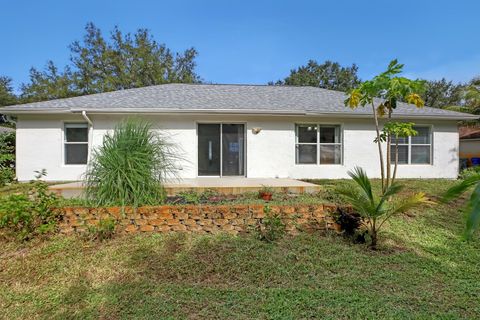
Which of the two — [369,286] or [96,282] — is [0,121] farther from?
Result: [369,286]

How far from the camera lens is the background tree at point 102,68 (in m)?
26.3

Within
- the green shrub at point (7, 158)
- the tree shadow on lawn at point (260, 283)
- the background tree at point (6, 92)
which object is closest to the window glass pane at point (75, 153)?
the green shrub at point (7, 158)

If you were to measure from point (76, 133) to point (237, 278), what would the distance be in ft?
30.2

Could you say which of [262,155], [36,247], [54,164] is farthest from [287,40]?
[36,247]

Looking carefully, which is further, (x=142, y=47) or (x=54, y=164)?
(x=142, y=47)

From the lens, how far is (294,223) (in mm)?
4605

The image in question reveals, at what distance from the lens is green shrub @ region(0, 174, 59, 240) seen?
4.08 meters

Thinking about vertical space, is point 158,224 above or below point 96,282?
above

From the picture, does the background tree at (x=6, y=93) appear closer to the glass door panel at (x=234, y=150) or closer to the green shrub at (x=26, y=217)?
the glass door panel at (x=234, y=150)

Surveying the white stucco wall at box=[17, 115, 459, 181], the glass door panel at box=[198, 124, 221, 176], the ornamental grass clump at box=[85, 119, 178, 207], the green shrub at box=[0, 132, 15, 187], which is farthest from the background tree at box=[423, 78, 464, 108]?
the green shrub at box=[0, 132, 15, 187]

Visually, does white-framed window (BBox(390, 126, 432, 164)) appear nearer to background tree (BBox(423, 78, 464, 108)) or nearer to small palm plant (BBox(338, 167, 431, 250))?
small palm plant (BBox(338, 167, 431, 250))

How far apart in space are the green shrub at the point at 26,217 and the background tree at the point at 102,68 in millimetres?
24775

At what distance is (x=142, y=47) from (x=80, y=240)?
1083 inches

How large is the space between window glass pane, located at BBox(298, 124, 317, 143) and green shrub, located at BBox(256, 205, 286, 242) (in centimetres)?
657
